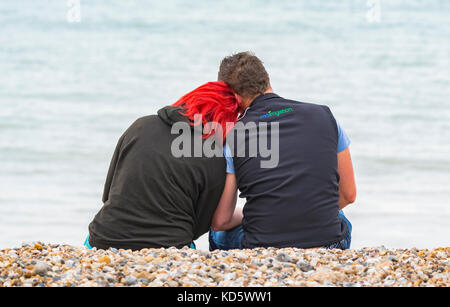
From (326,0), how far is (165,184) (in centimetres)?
1744

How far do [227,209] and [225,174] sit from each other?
0.21 meters

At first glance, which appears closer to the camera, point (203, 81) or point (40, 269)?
point (40, 269)

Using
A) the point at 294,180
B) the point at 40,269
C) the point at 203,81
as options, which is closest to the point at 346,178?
the point at 294,180

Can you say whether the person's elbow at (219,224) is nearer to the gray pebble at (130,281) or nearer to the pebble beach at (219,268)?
the pebble beach at (219,268)

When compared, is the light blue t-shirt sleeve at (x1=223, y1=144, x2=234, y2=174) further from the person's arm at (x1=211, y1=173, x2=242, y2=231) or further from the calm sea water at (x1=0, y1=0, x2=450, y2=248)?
the calm sea water at (x1=0, y1=0, x2=450, y2=248)

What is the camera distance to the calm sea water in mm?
6578

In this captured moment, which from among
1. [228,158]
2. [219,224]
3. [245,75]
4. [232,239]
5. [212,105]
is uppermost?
[245,75]

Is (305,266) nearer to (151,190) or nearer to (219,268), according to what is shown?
(219,268)

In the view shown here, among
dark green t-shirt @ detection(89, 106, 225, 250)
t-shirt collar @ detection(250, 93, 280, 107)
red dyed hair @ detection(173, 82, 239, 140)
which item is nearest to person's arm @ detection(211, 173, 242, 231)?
dark green t-shirt @ detection(89, 106, 225, 250)

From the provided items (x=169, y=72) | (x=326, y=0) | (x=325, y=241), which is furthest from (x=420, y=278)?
(x=326, y=0)

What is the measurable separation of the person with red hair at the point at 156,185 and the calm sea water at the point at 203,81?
8.70 feet

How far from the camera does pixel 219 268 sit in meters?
2.85

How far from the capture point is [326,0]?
19.7 meters
